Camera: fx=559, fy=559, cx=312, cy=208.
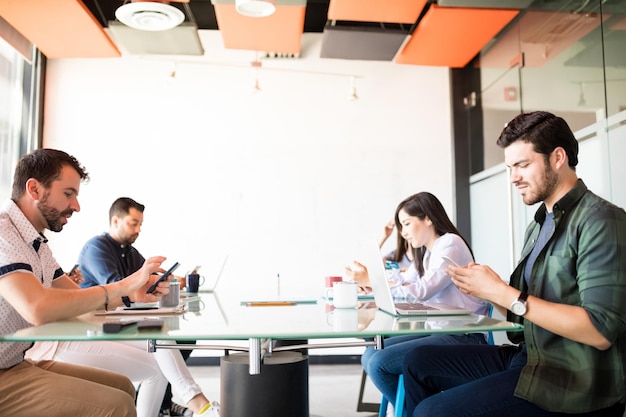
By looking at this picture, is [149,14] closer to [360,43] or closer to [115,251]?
[115,251]

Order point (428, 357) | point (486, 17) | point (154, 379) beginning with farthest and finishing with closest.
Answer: point (486, 17) < point (154, 379) < point (428, 357)

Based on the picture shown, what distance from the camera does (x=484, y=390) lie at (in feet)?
5.28

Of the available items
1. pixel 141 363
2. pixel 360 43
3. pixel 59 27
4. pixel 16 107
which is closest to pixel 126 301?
pixel 141 363

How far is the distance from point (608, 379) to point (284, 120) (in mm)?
4098

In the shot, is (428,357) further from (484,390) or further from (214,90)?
(214,90)

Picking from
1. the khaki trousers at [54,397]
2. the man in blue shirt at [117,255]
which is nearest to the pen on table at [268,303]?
the khaki trousers at [54,397]

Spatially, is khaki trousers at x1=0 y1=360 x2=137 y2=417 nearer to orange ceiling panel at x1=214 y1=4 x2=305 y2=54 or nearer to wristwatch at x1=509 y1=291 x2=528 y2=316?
wristwatch at x1=509 y1=291 x2=528 y2=316

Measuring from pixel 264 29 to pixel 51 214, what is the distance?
2.69 m

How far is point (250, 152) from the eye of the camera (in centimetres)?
519

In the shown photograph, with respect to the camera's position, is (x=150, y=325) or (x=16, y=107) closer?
(x=150, y=325)

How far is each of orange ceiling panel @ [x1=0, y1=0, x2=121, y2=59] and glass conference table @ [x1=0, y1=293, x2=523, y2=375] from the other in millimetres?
2632

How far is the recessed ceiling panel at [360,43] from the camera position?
435 centimetres

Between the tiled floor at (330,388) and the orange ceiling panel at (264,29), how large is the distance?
2662 mm

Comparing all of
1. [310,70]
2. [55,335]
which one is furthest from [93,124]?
[55,335]
